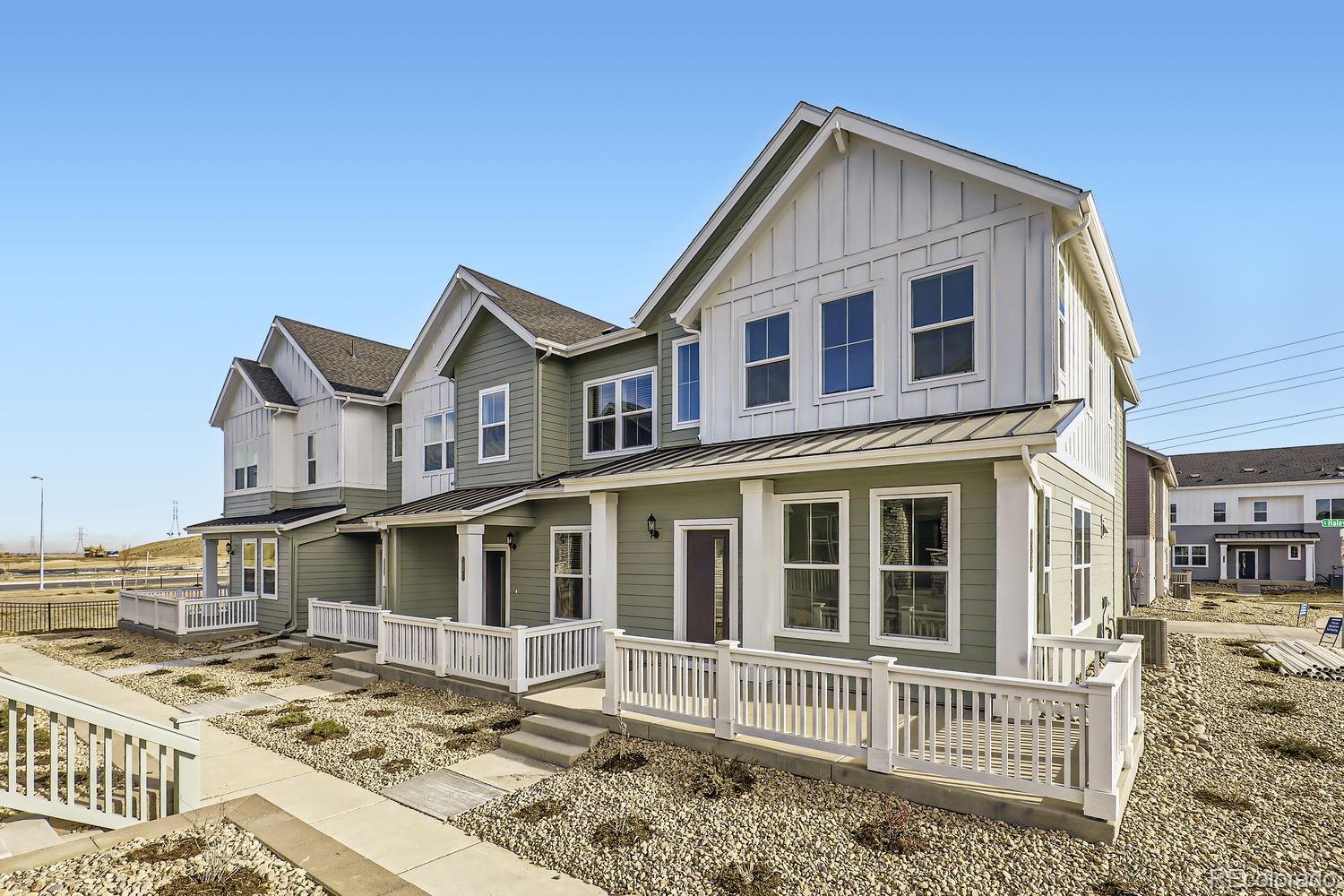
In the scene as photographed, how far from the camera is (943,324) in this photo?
8.66m

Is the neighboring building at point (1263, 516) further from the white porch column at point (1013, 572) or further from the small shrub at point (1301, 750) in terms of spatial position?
the white porch column at point (1013, 572)

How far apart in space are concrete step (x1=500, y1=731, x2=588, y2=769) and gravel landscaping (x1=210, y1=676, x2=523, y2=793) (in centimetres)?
29

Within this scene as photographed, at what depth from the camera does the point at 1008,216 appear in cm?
823

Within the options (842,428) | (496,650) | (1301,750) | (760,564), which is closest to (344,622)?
(496,650)

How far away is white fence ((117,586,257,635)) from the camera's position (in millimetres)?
17812

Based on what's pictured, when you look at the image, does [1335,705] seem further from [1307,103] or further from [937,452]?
[1307,103]

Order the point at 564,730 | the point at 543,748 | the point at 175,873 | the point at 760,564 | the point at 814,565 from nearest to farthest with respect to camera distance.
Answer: the point at 175,873, the point at 543,748, the point at 564,730, the point at 814,565, the point at 760,564

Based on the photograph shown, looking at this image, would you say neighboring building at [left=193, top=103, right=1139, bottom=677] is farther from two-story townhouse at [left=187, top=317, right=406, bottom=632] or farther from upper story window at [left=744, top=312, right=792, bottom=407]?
two-story townhouse at [left=187, top=317, right=406, bottom=632]

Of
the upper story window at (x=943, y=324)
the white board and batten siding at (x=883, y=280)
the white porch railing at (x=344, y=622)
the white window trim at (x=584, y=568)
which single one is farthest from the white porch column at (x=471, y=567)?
the upper story window at (x=943, y=324)

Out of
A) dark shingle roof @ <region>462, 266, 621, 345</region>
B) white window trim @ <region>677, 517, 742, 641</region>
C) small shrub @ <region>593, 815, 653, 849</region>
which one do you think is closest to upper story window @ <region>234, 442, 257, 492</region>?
dark shingle roof @ <region>462, 266, 621, 345</region>

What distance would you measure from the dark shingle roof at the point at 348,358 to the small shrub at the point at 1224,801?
63.3ft

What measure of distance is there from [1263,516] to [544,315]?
44.2m

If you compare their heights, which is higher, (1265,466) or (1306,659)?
(1265,466)

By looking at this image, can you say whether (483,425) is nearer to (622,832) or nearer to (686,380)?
(686,380)
